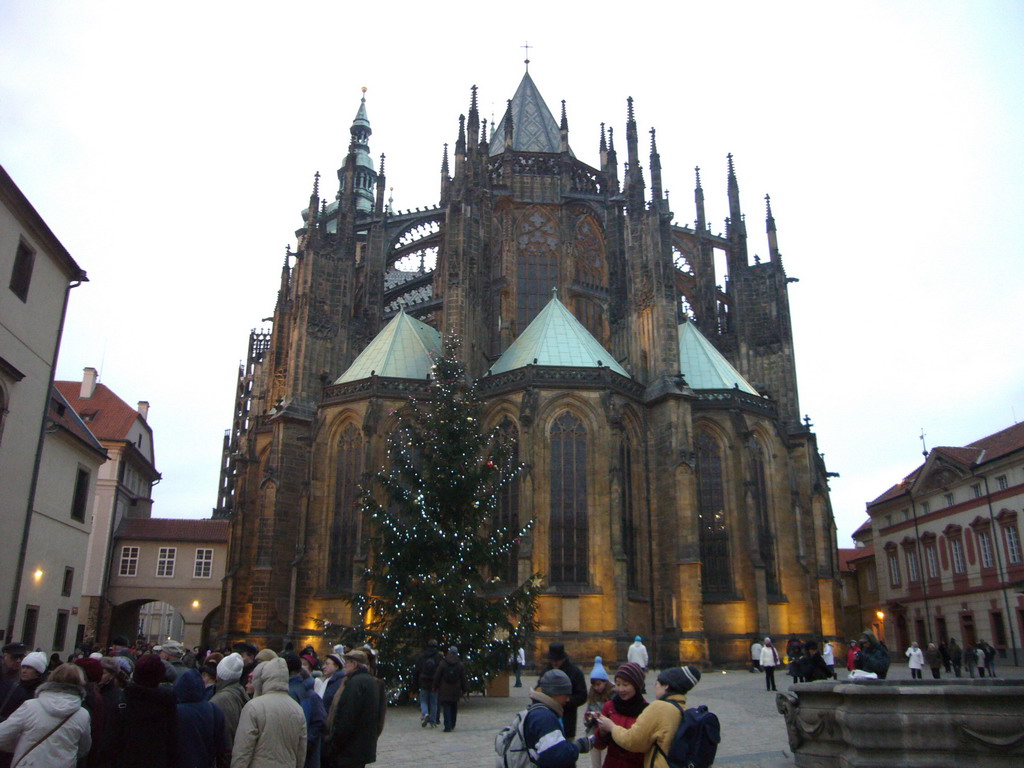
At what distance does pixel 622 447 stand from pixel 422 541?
1334cm

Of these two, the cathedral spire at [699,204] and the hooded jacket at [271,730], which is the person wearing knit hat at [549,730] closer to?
the hooded jacket at [271,730]

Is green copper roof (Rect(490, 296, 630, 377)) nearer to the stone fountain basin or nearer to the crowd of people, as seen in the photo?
the stone fountain basin

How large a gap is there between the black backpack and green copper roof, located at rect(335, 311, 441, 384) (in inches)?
1138

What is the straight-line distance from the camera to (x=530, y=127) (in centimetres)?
4641

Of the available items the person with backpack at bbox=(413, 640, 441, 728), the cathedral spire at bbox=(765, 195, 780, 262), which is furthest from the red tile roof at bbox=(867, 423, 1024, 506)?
the person with backpack at bbox=(413, 640, 441, 728)

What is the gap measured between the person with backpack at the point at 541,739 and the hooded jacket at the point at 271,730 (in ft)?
5.19

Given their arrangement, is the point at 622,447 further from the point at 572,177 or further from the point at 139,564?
the point at 139,564

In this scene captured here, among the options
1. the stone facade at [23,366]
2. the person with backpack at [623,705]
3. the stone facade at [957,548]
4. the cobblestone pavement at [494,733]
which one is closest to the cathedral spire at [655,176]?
the stone facade at [957,548]

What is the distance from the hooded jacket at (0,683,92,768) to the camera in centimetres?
593

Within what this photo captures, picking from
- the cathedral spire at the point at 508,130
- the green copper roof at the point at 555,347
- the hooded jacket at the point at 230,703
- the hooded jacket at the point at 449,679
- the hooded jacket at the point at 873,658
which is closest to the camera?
the hooded jacket at the point at 230,703

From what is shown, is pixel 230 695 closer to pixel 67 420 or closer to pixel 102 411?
pixel 67 420

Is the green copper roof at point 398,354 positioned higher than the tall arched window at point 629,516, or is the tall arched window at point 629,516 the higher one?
the green copper roof at point 398,354

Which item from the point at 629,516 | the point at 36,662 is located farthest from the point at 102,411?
the point at 36,662

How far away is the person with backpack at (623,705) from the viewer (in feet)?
18.3
